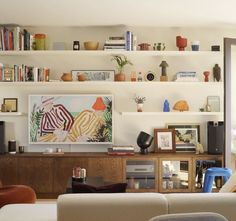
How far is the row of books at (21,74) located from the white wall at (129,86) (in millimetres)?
204

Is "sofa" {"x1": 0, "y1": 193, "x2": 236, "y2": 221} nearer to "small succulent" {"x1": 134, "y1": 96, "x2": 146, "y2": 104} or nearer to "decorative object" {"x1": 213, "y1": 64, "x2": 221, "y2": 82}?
"small succulent" {"x1": 134, "y1": 96, "x2": 146, "y2": 104}

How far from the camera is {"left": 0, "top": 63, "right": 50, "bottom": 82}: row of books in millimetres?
5070

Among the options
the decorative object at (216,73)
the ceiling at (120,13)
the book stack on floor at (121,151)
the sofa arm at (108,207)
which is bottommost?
the sofa arm at (108,207)

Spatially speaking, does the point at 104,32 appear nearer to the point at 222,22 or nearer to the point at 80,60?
the point at 80,60

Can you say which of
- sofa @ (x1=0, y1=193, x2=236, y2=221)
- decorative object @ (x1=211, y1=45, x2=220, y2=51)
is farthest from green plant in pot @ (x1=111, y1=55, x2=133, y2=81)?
sofa @ (x1=0, y1=193, x2=236, y2=221)

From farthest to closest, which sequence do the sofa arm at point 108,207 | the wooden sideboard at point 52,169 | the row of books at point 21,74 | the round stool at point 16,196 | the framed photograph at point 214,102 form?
the framed photograph at point 214,102, the row of books at point 21,74, the wooden sideboard at point 52,169, the round stool at point 16,196, the sofa arm at point 108,207

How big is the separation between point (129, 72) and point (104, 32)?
2.28 ft

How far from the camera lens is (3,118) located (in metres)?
5.27

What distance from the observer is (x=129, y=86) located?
5.30m

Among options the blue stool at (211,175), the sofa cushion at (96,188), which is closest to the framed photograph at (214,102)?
the blue stool at (211,175)

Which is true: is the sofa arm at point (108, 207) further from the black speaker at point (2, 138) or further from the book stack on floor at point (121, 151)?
the black speaker at point (2, 138)

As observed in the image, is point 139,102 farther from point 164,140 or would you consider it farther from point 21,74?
point 21,74

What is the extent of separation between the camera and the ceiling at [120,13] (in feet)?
13.4

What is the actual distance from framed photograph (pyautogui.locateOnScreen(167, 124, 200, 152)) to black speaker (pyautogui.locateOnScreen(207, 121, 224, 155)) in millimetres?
227
